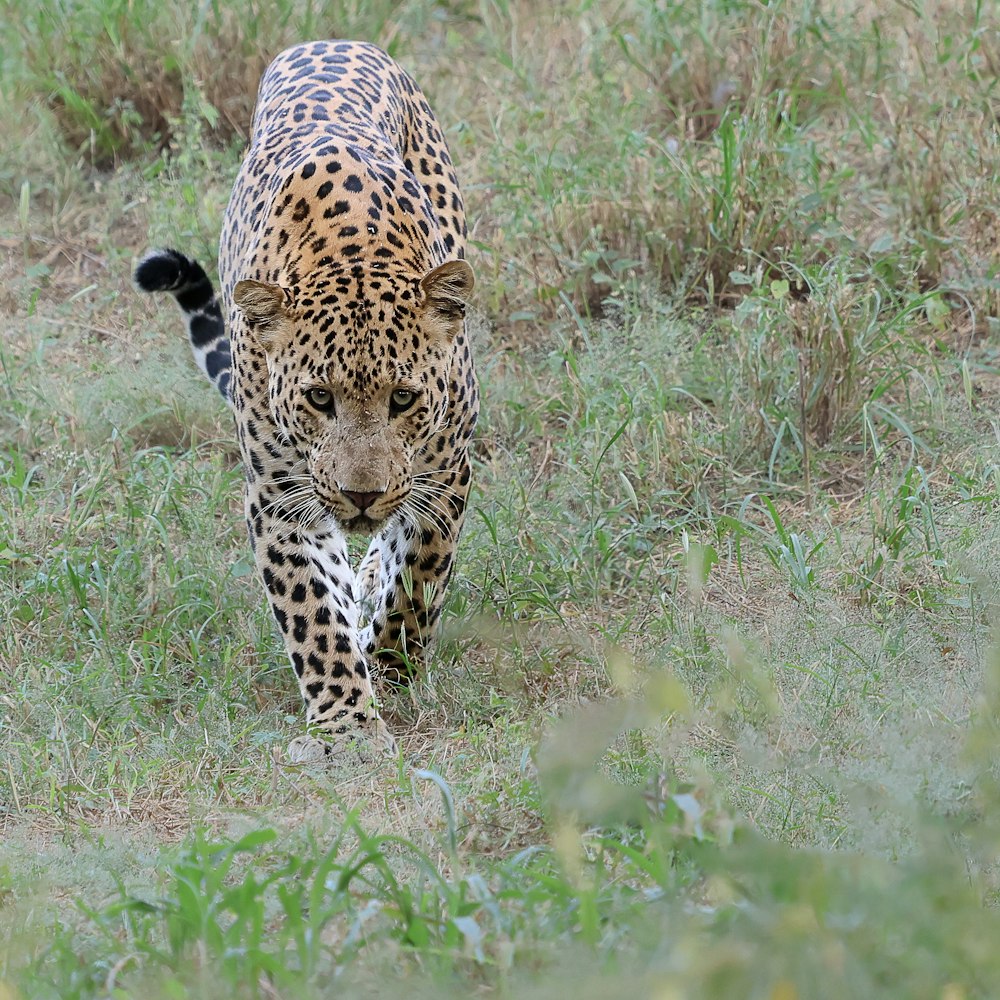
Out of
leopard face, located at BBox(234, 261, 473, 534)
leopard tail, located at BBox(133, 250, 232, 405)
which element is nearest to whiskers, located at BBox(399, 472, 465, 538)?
leopard face, located at BBox(234, 261, 473, 534)

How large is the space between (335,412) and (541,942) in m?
2.10

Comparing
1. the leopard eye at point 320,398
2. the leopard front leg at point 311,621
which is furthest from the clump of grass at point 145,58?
the leopard eye at point 320,398

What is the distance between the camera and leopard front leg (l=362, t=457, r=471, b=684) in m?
5.53

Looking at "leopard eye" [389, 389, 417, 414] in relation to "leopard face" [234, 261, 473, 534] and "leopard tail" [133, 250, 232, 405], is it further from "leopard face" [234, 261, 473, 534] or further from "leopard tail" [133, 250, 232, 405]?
"leopard tail" [133, 250, 232, 405]

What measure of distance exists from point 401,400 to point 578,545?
1436 millimetres

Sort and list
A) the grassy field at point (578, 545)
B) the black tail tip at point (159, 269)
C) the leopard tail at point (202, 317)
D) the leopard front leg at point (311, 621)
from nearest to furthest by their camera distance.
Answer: the grassy field at point (578, 545), the leopard front leg at point (311, 621), the black tail tip at point (159, 269), the leopard tail at point (202, 317)

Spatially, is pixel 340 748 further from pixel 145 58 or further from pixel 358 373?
pixel 145 58

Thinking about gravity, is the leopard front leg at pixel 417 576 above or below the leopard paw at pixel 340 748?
above

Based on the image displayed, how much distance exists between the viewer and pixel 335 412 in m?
4.93

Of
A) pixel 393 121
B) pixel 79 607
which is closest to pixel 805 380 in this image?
pixel 393 121

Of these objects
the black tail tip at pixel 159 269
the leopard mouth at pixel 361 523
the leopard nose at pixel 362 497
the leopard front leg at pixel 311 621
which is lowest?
the leopard front leg at pixel 311 621

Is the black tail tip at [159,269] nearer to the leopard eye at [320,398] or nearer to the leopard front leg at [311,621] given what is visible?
the leopard front leg at [311,621]

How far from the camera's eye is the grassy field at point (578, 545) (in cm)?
329

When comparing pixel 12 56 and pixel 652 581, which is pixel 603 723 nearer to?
pixel 652 581
